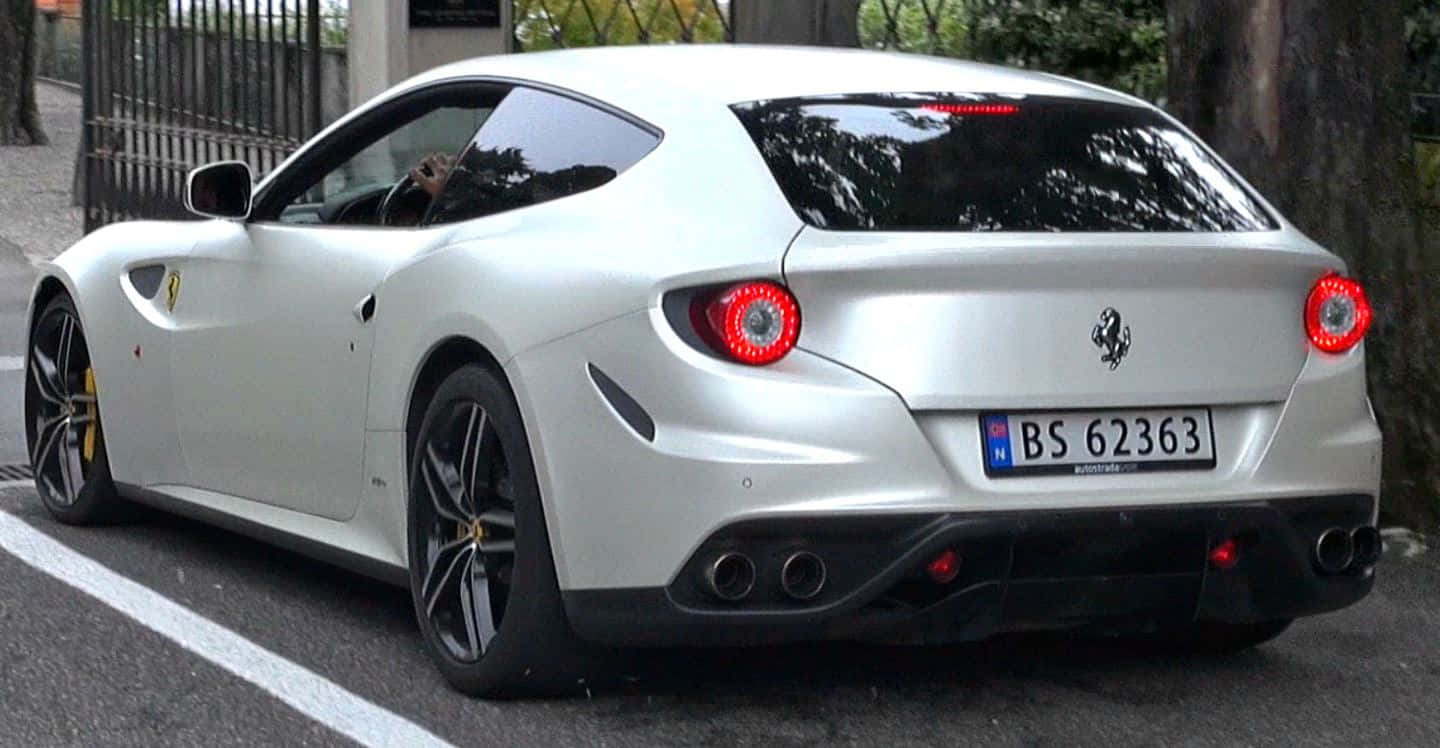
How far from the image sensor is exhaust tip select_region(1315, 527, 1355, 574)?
540cm

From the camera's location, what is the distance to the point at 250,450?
668cm

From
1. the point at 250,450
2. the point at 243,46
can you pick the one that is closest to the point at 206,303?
the point at 250,450

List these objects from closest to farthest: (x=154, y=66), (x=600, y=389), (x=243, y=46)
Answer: (x=600, y=389), (x=243, y=46), (x=154, y=66)

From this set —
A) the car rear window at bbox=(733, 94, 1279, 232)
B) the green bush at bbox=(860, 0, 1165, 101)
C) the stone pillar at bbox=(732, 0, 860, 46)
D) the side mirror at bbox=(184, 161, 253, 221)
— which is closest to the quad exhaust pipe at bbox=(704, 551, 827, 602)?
the car rear window at bbox=(733, 94, 1279, 232)

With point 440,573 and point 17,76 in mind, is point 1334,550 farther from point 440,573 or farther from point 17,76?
point 17,76

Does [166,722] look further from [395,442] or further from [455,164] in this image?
[455,164]

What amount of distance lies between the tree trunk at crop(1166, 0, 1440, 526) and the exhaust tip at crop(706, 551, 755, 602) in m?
3.31

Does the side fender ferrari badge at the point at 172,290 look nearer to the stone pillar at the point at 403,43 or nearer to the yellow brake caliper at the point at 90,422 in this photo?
the yellow brake caliper at the point at 90,422

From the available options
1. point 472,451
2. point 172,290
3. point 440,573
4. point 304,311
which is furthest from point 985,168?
point 172,290

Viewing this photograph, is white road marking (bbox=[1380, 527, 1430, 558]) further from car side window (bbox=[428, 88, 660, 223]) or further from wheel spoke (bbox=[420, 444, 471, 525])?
wheel spoke (bbox=[420, 444, 471, 525])

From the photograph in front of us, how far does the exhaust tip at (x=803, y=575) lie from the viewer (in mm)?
4965

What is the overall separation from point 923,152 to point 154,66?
10.9m

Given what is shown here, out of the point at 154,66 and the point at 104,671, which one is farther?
the point at 154,66

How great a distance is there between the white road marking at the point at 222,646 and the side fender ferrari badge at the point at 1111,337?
1.50 meters
